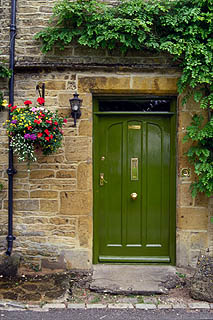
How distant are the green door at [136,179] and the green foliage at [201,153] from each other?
0.43m

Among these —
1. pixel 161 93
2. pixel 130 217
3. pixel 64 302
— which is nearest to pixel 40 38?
pixel 161 93

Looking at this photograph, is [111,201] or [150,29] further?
[111,201]

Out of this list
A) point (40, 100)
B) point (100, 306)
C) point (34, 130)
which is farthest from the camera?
point (40, 100)

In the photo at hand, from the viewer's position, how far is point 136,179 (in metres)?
4.83

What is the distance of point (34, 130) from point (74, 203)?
4.21ft

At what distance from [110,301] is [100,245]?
3.56 ft

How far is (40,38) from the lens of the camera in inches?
181

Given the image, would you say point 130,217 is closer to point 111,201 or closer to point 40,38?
point 111,201

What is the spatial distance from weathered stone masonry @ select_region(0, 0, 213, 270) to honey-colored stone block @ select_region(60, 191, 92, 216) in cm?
2

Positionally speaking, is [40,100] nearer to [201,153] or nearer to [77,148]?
[77,148]

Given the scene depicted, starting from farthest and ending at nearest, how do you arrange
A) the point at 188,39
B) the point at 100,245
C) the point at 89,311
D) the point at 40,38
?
the point at 100,245 → the point at 40,38 → the point at 188,39 → the point at 89,311

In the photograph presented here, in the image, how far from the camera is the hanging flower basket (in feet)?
13.4

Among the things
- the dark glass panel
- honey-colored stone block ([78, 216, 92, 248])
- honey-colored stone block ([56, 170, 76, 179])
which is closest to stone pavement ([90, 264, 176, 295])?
honey-colored stone block ([78, 216, 92, 248])

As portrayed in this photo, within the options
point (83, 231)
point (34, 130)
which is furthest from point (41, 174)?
point (83, 231)
